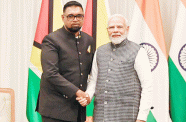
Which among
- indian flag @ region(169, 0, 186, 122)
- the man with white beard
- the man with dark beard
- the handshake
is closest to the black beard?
the man with dark beard

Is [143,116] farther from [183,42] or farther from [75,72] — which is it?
[183,42]

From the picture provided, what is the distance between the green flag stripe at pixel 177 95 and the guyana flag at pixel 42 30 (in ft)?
3.02

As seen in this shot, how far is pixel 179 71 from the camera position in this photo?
2.73 m

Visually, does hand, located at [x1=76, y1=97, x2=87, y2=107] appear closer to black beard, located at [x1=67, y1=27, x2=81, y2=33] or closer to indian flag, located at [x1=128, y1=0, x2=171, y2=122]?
black beard, located at [x1=67, y1=27, x2=81, y2=33]

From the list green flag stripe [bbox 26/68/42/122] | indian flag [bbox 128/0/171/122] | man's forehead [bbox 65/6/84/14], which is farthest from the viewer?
green flag stripe [bbox 26/68/42/122]

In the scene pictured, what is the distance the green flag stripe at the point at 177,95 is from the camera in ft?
8.80

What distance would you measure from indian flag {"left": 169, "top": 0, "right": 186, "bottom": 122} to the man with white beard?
1124 millimetres

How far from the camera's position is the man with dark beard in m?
1.80

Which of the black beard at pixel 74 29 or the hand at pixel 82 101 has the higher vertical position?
the black beard at pixel 74 29

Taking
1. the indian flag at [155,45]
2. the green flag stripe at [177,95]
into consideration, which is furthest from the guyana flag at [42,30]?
the green flag stripe at [177,95]

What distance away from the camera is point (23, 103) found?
3.34 meters

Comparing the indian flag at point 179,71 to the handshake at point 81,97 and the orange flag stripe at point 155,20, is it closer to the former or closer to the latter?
the orange flag stripe at point 155,20

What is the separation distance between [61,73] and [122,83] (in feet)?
1.52

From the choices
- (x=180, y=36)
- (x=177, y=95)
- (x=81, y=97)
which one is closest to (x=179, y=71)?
(x=177, y=95)
